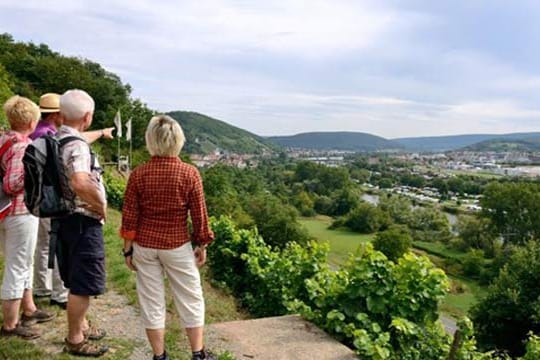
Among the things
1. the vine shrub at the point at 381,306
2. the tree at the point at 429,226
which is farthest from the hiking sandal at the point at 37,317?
the tree at the point at 429,226

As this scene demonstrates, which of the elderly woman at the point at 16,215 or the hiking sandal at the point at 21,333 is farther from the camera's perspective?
the hiking sandal at the point at 21,333

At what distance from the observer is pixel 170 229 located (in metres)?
2.86

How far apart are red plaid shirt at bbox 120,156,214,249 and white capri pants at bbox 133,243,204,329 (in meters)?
0.08

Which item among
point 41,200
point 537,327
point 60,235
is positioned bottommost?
point 537,327

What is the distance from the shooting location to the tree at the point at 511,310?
16797 mm

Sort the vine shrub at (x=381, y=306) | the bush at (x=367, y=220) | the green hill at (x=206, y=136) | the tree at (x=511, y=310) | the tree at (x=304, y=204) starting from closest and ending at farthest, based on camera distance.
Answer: the vine shrub at (x=381, y=306), the tree at (x=511, y=310), the bush at (x=367, y=220), the tree at (x=304, y=204), the green hill at (x=206, y=136)

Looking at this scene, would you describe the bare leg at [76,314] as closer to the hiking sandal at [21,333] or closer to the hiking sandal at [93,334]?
the hiking sandal at [93,334]

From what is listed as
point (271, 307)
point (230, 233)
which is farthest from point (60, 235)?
point (230, 233)

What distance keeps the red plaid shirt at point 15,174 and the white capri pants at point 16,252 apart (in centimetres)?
8

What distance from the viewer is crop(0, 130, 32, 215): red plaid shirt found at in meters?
3.19

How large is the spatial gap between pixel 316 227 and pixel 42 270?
197ft

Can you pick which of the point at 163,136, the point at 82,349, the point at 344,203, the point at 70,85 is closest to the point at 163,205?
the point at 163,136

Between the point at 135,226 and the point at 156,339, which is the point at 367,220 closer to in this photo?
the point at 156,339

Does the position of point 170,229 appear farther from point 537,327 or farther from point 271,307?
point 537,327
